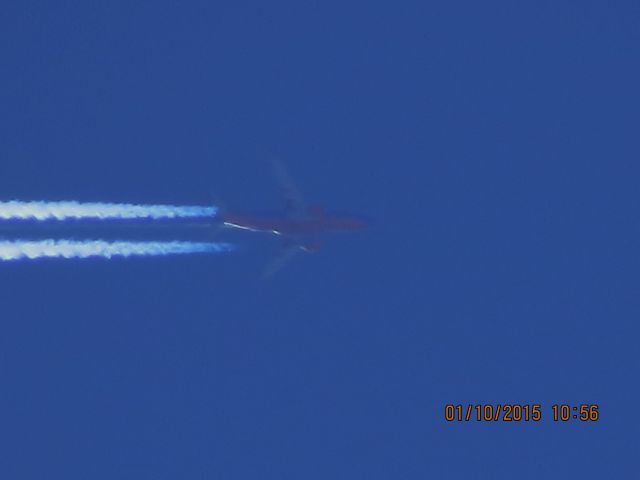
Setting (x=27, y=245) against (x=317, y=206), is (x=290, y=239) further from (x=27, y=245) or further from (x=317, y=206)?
(x=27, y=245)

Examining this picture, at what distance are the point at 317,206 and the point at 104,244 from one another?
736 centimetres

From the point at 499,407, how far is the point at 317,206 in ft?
30.1

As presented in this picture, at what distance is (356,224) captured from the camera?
82.2 metres

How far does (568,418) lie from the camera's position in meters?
81.2

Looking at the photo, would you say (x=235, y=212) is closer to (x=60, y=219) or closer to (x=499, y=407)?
(x=60, y=219)

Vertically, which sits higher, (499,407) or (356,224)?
(356,224)

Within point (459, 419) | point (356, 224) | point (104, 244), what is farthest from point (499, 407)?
point (104, 244)

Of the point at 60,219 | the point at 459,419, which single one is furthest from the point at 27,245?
the point at 459,419

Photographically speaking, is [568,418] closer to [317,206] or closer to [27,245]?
[317,206]

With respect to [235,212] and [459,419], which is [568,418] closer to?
[459,419]

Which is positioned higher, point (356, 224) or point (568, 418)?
point (356, 224)

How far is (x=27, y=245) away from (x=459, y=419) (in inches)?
608

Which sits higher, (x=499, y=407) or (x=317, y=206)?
(x=317, y=206)

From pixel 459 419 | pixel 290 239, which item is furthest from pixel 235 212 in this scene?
pixel 459 419
